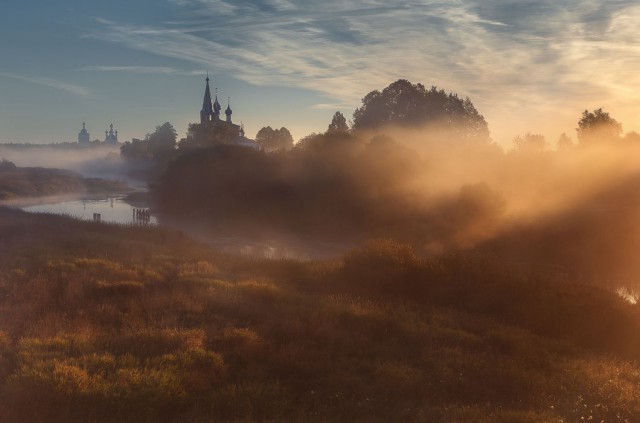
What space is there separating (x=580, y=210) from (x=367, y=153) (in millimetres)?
23359

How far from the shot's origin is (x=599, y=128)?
94.9 metres

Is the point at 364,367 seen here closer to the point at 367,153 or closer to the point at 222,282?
the point at 222,282

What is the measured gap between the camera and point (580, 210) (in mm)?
50750

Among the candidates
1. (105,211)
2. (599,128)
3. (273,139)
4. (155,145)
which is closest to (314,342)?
(105,211)

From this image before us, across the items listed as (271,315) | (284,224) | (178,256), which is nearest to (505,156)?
(284,224)

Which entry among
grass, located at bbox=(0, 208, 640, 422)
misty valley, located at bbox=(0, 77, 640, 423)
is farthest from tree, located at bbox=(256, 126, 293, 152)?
grass, located at bbox=(0, 208, 640, 422)

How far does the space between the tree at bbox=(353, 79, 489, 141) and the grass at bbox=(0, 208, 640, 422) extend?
60.8 metres

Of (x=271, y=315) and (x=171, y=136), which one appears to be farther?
(x=171, y=136)

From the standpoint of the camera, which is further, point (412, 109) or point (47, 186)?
point (47, 186)

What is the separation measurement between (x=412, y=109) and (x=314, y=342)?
238ft

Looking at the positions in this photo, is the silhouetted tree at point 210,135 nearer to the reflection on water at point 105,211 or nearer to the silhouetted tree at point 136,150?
the reflection on water at point 105,211

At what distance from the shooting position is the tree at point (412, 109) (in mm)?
83062

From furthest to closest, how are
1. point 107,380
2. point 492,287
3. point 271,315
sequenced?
point 492,287 < point 271,315 < point 107,380

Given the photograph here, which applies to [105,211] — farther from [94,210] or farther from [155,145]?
[155,145]
